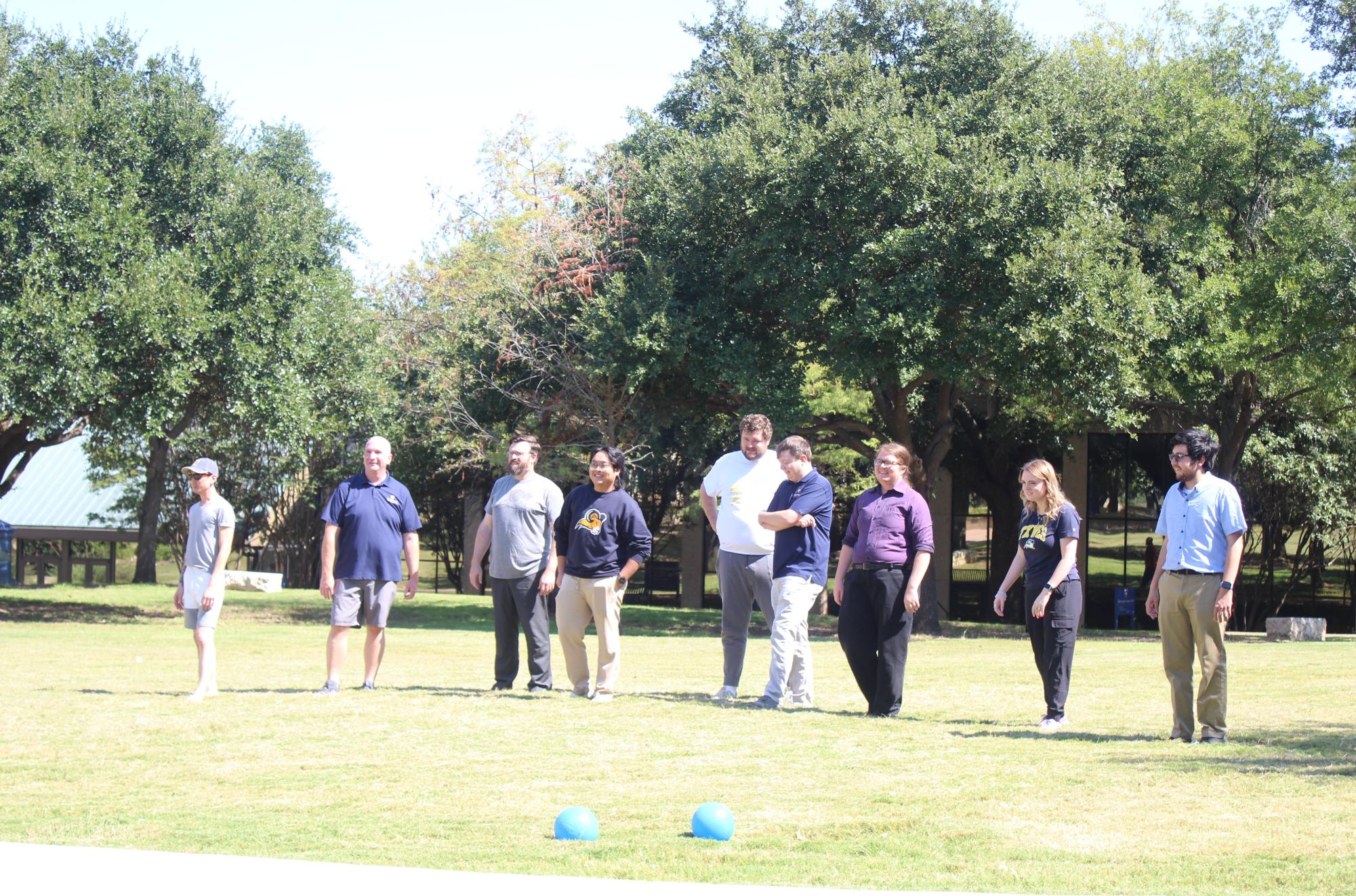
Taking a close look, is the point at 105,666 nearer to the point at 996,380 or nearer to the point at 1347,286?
the point at 996,380

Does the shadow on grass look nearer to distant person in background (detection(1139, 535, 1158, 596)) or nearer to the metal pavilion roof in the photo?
the metal pavilion roof

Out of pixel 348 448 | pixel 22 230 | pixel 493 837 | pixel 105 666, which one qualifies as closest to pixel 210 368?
pixel 22 230

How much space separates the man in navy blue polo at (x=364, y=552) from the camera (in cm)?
1023

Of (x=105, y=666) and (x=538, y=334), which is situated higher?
(x=538, y=334)

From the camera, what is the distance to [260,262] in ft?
75.8

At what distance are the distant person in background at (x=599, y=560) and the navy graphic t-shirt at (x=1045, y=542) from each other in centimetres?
286

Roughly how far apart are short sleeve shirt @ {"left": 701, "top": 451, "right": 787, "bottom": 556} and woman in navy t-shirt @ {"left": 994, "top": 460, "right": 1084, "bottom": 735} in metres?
1.89

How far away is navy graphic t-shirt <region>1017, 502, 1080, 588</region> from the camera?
8.99 metres

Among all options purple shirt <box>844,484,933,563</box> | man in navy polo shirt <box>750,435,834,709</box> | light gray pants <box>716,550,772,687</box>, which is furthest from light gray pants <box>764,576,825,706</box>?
purple shirt <box>844,484,933,563</box>

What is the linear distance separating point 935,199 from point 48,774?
16855mm

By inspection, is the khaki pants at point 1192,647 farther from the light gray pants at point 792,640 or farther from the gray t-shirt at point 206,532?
the gray t-shirt at point 206,532

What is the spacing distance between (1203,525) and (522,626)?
5186mm

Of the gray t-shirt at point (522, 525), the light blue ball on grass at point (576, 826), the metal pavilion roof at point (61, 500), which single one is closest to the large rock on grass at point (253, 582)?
the metal pavilion roof at point (61, 500)

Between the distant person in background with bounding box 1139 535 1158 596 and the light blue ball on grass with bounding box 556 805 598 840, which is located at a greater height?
the distant person in background with bounding box 1139 535 1158 596
